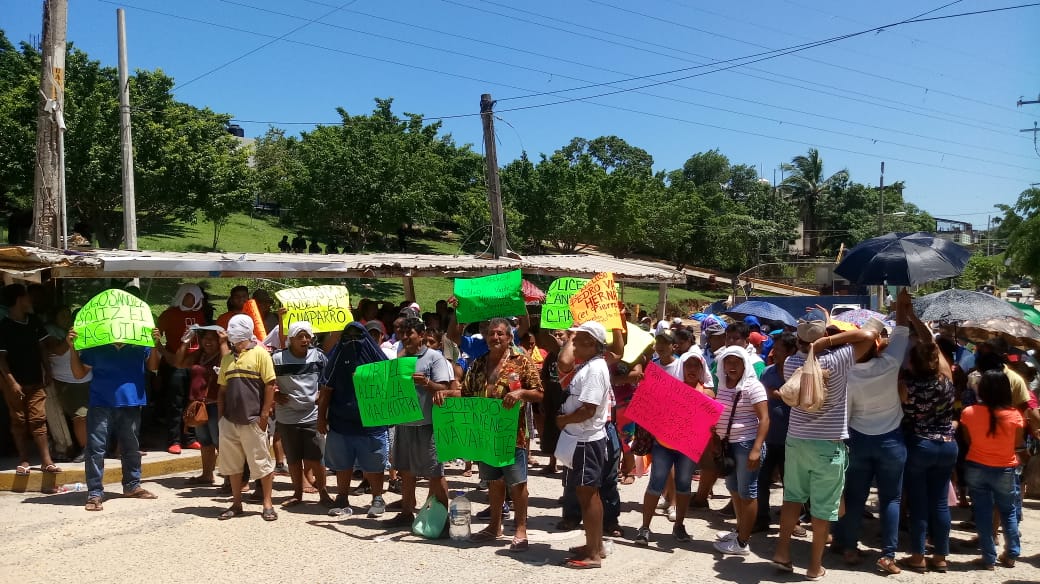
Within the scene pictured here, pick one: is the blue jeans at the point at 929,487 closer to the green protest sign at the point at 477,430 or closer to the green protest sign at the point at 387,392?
the green protest sign at the point at 477,430

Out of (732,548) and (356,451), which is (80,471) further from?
(732,548)

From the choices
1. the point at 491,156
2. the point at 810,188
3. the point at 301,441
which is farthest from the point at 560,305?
the point at 810,188

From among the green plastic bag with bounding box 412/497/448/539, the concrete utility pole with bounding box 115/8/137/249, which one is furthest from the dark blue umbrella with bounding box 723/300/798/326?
the concrete utility pole with bounding box 115/8/137/249

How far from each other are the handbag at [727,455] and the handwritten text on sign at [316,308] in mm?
4289

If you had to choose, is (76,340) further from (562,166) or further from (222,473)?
(562,166)

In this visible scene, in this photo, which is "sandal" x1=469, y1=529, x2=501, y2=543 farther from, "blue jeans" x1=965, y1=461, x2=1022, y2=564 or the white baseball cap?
"blue jeans" x1=965, y1=461, x2=1022, y2=564

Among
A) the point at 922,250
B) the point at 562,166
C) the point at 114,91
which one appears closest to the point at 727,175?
the point at 562,166

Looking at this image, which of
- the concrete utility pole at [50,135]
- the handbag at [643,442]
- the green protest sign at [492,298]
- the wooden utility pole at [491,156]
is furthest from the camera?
the wooden utility pole at [491,156]

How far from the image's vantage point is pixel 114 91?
3177 cm

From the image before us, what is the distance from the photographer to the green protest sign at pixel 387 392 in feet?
21.9

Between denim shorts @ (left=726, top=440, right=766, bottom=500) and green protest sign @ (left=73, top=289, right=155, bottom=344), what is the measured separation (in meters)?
5.43

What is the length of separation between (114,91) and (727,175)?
74.7 m

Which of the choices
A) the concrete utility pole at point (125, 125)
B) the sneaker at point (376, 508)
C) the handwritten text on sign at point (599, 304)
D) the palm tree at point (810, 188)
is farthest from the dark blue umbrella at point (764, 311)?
the palm tree at point (810, 188)

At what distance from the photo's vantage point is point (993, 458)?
615 cm
